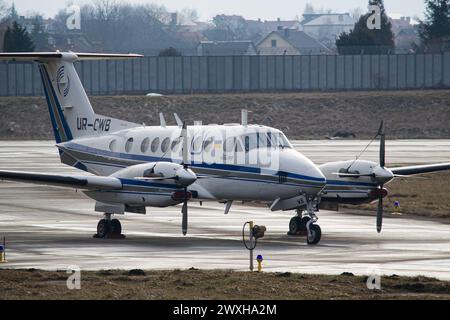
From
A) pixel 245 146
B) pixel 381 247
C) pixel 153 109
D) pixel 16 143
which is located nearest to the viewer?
pixel 381 247

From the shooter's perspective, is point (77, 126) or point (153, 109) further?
point (153, 109)

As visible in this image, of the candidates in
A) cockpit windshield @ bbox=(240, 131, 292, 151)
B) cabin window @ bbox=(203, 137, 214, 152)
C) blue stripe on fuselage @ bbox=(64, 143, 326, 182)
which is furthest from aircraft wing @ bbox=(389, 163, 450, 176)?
cabin window @ bbox=(203, 137, 214, 152)

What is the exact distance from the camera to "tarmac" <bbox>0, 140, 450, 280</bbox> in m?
24.2

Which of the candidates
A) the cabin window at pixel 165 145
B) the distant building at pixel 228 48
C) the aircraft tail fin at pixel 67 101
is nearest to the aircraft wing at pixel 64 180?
the cabin window at pixel 165 145

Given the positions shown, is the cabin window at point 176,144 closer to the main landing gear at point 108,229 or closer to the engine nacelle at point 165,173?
the engine nacelle at point 165,173

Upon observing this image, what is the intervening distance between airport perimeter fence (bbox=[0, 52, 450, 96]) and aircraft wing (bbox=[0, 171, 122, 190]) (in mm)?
67539

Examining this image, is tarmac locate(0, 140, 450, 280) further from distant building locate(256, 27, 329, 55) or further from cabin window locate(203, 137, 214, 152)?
distant building locate(256, 27, 329, 55)

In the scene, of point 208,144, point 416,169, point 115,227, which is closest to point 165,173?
point 208,144

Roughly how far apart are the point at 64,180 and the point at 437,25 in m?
92.4

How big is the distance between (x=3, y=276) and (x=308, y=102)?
73516 mm

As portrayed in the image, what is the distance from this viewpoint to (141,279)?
856 inches

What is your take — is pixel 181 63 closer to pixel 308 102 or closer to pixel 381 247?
pixel 308 102

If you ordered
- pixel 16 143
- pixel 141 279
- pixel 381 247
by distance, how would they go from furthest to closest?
pixel 16 143 → pixel 381 247 → pixel 141 279
